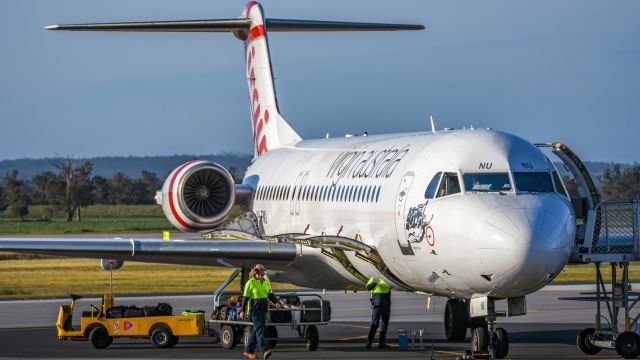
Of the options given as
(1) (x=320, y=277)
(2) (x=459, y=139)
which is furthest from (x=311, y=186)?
(2) (x=459, y=139)

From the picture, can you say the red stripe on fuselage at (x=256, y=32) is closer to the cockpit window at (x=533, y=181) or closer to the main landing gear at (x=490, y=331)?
the cockpit window at (x=533, y=181)

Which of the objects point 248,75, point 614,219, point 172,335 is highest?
point 248,75

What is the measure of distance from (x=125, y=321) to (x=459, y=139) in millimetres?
7150

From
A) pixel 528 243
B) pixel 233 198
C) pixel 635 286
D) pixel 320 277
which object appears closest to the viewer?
pixel 528 243

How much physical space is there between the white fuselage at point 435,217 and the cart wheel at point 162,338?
130 inches

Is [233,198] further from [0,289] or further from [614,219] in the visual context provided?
[0,289]

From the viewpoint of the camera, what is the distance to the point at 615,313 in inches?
905

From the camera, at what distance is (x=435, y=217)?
21.3 metres

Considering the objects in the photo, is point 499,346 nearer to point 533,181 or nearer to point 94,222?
point 533,181

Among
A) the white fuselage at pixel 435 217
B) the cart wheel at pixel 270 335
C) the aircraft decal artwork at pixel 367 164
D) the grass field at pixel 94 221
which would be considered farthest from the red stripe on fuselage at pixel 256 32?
the grass field at pixel 94 221

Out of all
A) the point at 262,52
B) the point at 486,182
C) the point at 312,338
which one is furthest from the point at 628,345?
the point at 262,52

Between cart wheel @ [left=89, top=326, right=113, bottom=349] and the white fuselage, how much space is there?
4.23 meters

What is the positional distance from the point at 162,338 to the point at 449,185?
6621 mm

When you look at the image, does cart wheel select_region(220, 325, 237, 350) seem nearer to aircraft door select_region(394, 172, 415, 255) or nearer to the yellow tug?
the yellow tug
